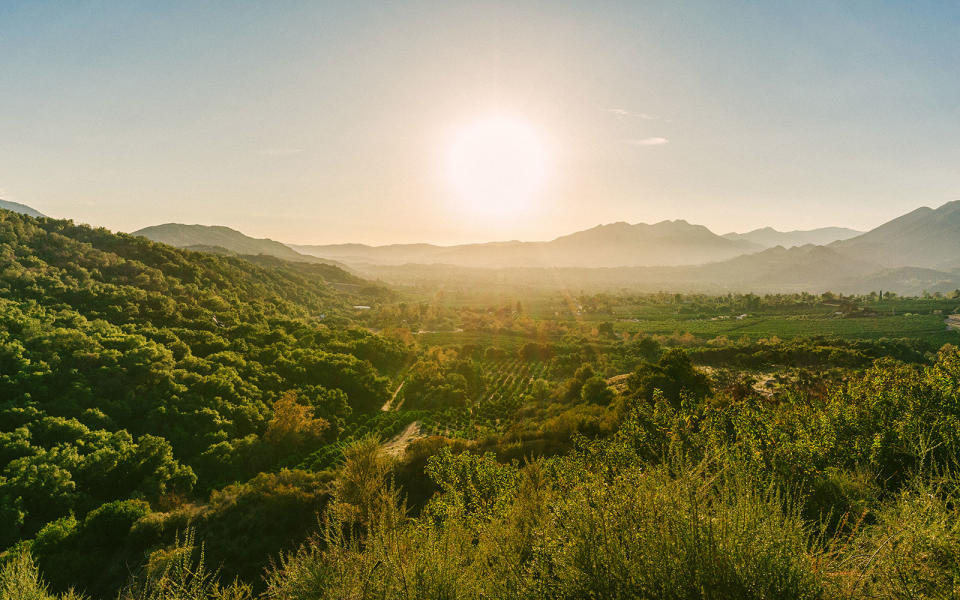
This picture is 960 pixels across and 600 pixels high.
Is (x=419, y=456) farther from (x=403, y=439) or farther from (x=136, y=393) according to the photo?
(x=136, y=393)

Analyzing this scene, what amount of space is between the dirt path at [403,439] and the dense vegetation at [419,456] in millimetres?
318

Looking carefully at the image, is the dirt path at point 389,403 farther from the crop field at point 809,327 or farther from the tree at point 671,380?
the crop field at point 809,327

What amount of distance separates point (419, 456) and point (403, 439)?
15.5 meters

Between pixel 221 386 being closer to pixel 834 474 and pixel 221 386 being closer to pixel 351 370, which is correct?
pixel 351 370

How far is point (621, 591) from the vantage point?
17.1 feet

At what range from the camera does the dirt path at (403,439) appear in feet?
118

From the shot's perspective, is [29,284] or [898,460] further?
[29,284]

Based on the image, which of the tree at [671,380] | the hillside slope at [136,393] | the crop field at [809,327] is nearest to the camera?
the hillside slope at [136,393]

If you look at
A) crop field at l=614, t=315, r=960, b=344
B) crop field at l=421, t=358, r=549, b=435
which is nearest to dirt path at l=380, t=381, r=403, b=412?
crop field at l=421, t=358, r=549, b=435

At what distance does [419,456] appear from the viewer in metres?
24.8

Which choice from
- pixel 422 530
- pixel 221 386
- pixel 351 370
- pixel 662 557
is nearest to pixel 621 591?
pixel 662 557

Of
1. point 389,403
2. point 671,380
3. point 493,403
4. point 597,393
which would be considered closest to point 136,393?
point 389,403

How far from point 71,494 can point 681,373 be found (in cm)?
4417

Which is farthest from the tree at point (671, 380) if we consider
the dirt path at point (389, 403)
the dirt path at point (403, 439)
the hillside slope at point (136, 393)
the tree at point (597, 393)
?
the dirt path at point (389, 403)
